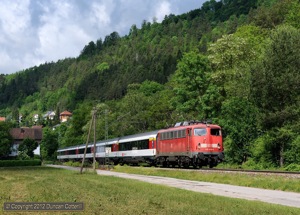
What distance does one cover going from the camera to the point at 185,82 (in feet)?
201

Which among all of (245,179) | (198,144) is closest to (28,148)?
(198,144)

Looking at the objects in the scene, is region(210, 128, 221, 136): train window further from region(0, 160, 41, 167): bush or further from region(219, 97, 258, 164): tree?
region(0, 160, 41, 167): bush

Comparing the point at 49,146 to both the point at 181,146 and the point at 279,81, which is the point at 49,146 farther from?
the point at 279,81

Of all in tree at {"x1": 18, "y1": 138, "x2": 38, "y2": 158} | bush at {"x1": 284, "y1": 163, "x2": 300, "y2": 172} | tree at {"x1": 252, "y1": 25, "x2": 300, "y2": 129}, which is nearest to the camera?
bush at {"x1": 284, "y1": 163, "x2": 300, "y2": 172}

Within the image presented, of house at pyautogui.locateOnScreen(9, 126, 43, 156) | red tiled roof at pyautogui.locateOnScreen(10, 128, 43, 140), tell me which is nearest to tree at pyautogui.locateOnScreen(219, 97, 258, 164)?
house at pyautogui.locateOnScreen(9, 126, 43, 156)

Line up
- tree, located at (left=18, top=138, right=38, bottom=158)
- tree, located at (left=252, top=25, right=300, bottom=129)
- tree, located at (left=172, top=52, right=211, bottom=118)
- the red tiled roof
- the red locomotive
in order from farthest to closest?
the red tiled roof, tree, located at (left=18, top=138, right=38, bottom=158), tree, located at (left=172, top=52, right=211, bottom=118), tree, located at (left=252, top=25, right=300, bottom=129), the red locomotive

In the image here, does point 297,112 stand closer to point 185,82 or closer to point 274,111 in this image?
point 274,111

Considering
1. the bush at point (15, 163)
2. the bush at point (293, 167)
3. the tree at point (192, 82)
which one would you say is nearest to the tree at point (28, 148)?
the bush at point (15, 163)

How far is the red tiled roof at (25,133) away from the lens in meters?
155

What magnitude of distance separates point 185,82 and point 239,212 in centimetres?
4760

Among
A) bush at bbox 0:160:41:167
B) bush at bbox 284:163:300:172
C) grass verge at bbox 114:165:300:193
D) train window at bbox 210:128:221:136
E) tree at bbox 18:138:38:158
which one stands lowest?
grass verge at bbox 114:165:300:193

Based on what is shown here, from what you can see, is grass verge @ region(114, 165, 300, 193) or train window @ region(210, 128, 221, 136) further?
train window @ region(210, 128, 221, 136)

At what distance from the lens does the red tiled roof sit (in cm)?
15525

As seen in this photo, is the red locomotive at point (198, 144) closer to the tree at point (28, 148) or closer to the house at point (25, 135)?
the tree at point (28, 148)
